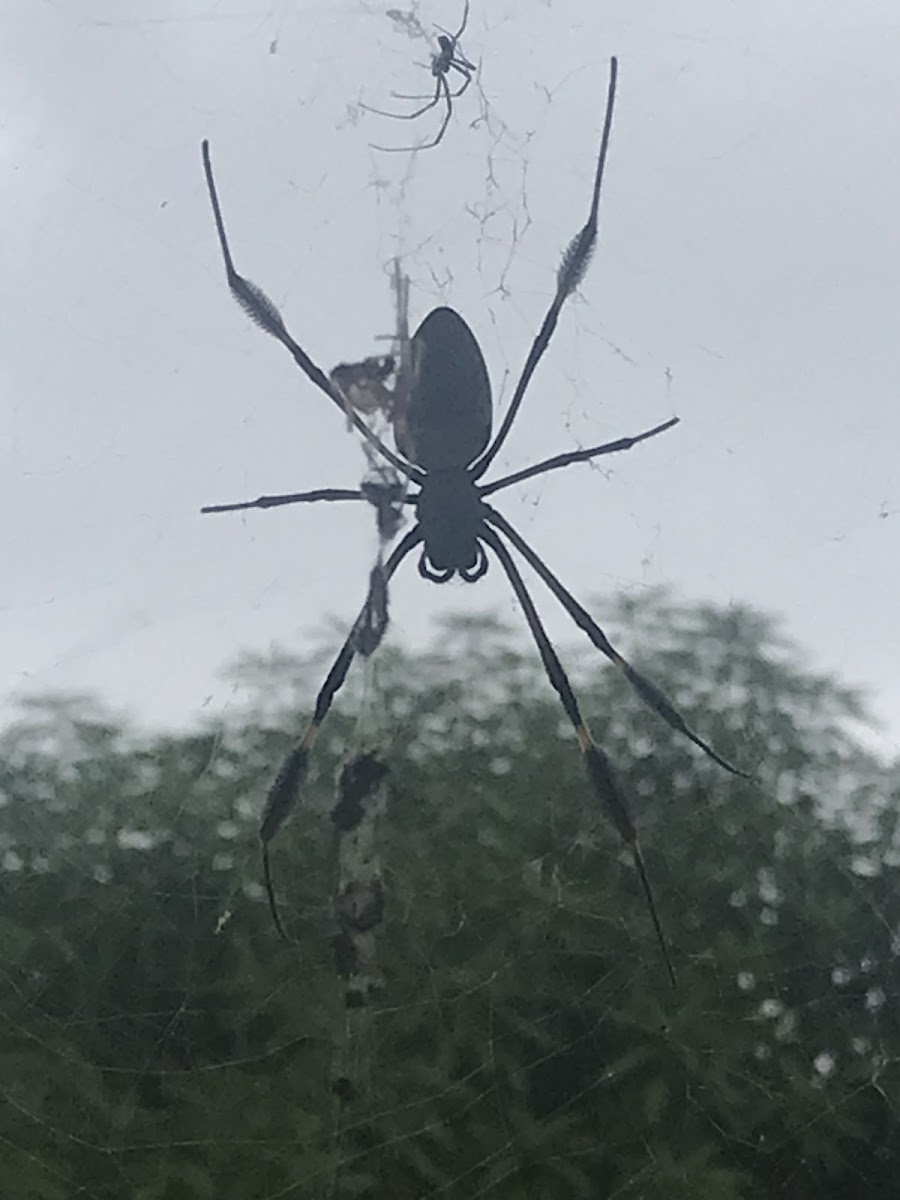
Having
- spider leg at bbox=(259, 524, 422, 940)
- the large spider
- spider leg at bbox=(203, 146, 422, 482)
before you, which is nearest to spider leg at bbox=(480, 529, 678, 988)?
the large spider

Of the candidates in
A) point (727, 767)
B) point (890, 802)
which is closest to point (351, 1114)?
point (727, 767)

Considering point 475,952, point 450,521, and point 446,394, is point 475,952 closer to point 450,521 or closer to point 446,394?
point 450,521

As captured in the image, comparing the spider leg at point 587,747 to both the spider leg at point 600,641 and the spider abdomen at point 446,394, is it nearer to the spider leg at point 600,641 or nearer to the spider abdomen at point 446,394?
the spider leg at point 600,641

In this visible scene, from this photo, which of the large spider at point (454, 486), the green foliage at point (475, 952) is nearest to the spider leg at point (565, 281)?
the large spider at point (454, 486)

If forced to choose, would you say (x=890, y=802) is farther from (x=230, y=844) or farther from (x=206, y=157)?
(x=206, y=157)

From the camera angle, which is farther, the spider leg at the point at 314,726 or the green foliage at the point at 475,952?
the green foliage at the point at 475,952

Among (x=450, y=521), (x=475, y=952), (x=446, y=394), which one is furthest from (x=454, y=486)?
(x=475, y=952)
